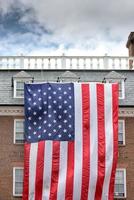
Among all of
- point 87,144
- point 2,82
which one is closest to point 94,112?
point 87,144

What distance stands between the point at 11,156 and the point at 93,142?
208 inches

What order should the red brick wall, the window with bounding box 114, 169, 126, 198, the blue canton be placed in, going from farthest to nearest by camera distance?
the window with bounding box 114, 169, 126, 198 < the red brick wall < the blue canton

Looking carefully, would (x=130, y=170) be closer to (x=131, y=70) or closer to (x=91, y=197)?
(x=91, y=197)

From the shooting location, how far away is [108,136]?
37.1m

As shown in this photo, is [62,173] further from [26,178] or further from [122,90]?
[122,90]

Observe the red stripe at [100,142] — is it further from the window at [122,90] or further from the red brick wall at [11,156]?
the window at [122,90]

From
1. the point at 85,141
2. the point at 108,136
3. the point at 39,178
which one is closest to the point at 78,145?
the point at 85,141

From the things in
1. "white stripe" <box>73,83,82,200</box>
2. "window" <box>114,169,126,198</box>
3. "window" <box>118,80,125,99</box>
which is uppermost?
"window" <box>118,80,125,99</box>

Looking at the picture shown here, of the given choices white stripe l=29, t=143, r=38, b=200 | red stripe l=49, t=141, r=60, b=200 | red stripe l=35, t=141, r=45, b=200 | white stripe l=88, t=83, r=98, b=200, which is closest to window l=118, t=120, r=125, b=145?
white stripe l=88, t=83, r=98, b=200

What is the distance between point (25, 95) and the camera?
37.8 metres

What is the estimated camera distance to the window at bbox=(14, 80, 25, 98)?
3938 cm

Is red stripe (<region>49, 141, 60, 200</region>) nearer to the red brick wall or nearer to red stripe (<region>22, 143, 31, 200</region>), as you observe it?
red stripe (<region>22, 143, 31, 200</region>)

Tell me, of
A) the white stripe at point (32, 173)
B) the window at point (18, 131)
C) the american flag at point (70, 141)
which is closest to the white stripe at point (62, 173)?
the american flag at point (70, 141)

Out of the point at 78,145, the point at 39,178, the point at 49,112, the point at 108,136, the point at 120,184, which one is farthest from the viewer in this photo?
the point at 120,184
